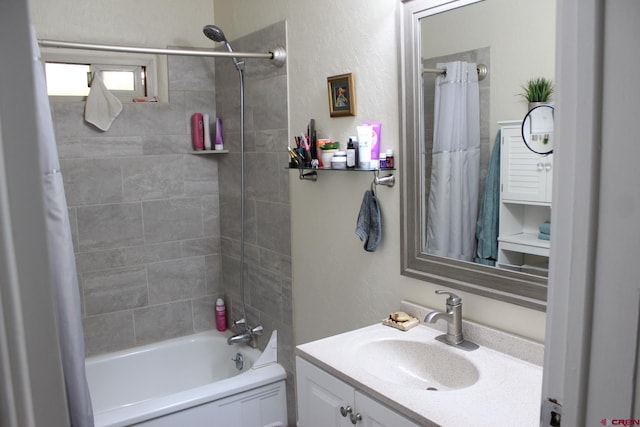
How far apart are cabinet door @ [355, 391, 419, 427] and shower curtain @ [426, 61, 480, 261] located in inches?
24.3

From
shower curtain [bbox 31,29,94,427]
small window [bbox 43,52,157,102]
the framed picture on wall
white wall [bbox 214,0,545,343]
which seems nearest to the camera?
shower curtain [bbox 31,29,94,427]

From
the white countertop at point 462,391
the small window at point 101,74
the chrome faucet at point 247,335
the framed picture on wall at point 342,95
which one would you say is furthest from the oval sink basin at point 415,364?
the small window at point 101,74

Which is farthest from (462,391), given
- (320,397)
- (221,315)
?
(221,315)

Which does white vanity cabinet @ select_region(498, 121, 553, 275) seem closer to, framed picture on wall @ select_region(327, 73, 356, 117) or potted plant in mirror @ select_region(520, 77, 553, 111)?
potted plant in mirror @ select_region(520, 77, 553, 111)

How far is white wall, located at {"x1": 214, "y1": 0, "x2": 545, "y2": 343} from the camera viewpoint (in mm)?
2027

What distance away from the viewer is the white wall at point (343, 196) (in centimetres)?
203

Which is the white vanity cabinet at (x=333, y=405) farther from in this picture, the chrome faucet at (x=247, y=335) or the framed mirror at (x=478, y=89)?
the chrome faucet at (x=247, y=335)

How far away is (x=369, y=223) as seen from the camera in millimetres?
2148

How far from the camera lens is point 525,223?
1.65 m

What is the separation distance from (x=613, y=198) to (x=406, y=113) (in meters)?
1.39

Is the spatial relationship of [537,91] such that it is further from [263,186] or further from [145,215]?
[145,215]

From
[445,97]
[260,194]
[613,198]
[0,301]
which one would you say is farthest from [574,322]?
[260,194]

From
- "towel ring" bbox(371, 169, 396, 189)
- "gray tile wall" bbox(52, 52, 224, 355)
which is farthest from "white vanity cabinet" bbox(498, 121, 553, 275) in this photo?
"gray tile wall" bbox(52, 52, 224, 355)

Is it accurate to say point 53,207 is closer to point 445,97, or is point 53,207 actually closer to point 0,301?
point 0,301
